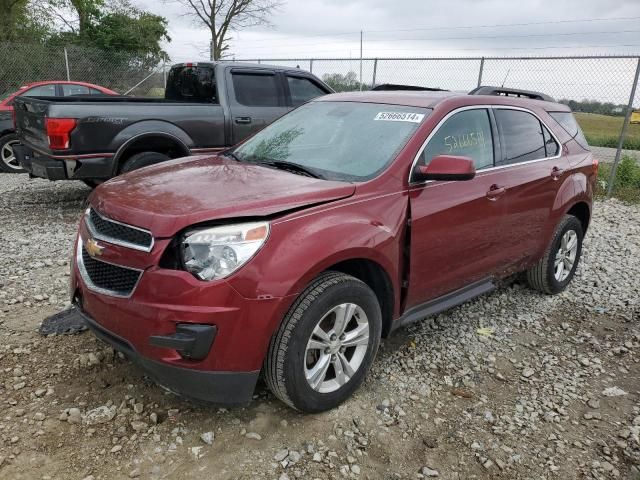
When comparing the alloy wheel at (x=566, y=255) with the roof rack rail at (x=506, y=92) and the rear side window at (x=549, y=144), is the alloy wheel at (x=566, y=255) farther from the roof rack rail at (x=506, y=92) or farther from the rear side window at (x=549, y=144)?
the roof rack rail at (x=506, y=92)

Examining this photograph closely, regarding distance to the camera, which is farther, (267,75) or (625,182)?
(625,182)

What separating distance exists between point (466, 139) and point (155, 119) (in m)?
3.92

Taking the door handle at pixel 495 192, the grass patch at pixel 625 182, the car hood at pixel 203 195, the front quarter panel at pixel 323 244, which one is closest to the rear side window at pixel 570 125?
the door handle at pixel 495 192

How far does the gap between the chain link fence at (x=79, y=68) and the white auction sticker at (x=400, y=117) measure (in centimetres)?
1384

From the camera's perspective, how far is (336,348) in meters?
2.86

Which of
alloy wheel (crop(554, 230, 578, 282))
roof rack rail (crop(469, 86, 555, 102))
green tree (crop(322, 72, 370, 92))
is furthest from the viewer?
green tree (crop(322, 72, 370, 92))

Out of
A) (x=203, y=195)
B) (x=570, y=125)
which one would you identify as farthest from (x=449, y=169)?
(x=570, y=125)

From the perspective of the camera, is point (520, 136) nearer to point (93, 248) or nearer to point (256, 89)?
point (93, 248)

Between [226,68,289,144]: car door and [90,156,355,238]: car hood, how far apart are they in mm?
3682

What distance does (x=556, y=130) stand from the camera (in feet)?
14.9

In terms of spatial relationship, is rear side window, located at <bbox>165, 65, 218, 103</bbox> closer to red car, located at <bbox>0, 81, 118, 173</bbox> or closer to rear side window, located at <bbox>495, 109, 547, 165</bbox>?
red car, located at <bbox>0, 81, 118, 173</bbox>

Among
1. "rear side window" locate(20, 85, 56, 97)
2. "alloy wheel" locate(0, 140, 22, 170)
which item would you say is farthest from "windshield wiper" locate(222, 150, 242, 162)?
"rear side window" locate(20, 85, 56, 97)

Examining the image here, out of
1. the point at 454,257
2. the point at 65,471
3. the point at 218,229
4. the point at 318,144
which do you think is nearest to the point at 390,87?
the point at 318,144

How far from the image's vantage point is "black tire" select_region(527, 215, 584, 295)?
4.60 m
